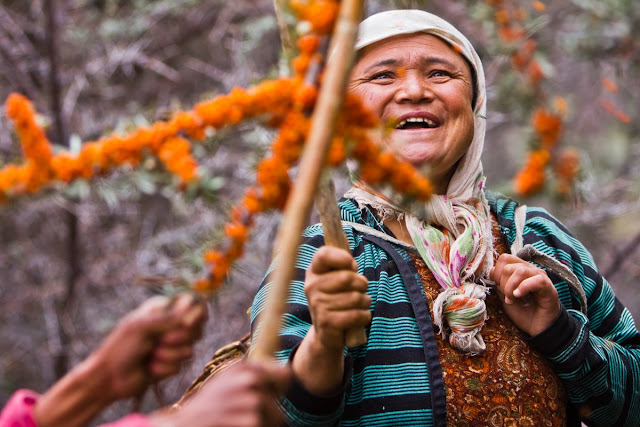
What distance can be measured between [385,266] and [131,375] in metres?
0.86

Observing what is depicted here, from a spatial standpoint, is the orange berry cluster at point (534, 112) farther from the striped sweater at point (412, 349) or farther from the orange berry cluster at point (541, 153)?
the striped sweater at point (412, 349)

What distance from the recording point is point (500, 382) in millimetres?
1489

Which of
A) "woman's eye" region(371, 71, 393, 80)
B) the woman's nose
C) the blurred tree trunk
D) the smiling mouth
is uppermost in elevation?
"woman's eye" region(371, 71, 393, 80)

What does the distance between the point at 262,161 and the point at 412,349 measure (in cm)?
62

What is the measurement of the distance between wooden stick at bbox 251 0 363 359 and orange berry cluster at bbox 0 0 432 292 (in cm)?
19

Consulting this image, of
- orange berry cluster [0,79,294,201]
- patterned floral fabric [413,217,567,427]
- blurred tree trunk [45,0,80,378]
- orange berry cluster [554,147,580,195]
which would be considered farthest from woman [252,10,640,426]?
blurred tree trunk [45,0,80,378]

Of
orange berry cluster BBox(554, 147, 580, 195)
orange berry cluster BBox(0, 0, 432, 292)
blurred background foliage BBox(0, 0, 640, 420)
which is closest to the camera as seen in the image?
orange berry cluster BBox(0, 0, 432, 292)

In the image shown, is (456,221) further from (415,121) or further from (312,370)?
(312,370)

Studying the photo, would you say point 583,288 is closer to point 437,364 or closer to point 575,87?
point 437,364

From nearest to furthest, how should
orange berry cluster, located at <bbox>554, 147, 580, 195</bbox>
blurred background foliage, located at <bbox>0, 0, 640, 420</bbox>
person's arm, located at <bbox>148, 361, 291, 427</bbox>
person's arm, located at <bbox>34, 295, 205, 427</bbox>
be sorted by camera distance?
person's arm, located at <bbox>148, 361, 291, 427</bbox> < person's arm, located at <bbox>34, 295, 205, 427</bbox> < orange berry cluster, located at <bbox>554, 147, 580, 195</bbox> < blurred background foliage, located at <bbox>0, 0, 640, 420</bbox>

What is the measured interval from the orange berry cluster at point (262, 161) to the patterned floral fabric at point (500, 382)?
0.49 meters

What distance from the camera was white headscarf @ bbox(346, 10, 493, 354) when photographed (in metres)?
1.50

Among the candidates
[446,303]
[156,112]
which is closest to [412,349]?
[446,303]

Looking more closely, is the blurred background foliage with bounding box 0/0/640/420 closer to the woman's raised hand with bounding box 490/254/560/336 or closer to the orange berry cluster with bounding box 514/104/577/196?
the orange berry cluster with bounding box 514/104/577/196
